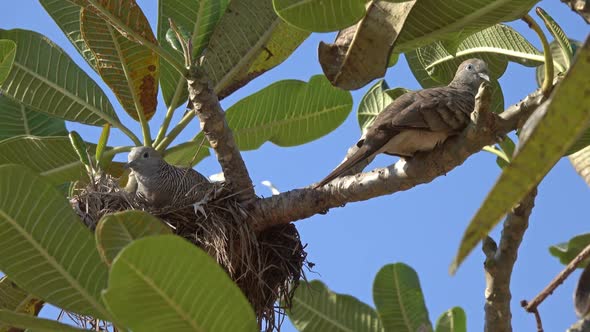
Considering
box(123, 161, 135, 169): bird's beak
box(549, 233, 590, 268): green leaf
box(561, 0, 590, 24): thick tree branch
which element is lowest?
box(561, 0, 590, 24): thick tree branch

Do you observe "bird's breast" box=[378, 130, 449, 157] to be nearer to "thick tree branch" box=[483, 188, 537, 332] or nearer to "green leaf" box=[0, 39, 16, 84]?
"thick tree branch" box=[483, 188, 537, 332]

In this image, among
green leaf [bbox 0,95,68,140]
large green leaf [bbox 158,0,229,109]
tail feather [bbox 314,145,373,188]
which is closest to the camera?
tail feather [bbox 314,145,373,188]

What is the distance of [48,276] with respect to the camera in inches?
122

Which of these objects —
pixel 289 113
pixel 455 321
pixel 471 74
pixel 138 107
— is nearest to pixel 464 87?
pixel 471 74

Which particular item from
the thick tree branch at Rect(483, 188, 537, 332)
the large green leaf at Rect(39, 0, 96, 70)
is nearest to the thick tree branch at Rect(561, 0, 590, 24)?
the thick tree branch at Rect(483, 188, 537, 332)

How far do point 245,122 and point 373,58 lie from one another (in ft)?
5.70

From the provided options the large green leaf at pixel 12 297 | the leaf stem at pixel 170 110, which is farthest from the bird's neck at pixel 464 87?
the large green leaf at pixel 12 297

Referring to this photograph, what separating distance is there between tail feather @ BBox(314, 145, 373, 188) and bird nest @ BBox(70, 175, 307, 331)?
631 millimetres

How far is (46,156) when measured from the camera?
15.9 feet

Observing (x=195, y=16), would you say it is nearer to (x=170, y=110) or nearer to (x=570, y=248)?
(x=170, y=110)

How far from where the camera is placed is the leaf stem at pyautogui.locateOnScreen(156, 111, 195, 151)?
490 centimetres

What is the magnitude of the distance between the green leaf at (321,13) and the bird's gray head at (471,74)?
1.30m

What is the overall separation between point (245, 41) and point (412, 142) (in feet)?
4.22

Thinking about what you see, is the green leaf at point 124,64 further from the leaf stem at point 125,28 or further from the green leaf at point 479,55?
the green leaf at point 479,55
